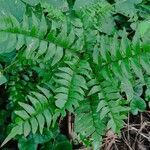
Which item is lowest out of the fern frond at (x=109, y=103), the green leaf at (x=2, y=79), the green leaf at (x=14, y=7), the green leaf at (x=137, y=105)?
the fern frond at (x=109, y=103)

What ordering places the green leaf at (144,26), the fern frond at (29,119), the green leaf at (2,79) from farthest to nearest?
the green leaf at (144,26) → the green leaf at (2,79) → the fern frond at (29,119)

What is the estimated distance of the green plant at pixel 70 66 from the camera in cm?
165

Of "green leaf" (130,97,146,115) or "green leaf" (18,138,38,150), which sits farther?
"green leaf" (130,97,146,115)

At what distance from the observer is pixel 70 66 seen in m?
1.74

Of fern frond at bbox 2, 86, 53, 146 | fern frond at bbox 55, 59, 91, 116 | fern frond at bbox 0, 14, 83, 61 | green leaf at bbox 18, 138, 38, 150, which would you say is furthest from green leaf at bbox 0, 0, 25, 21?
green leaf at bbox 18, 138, 38, 150

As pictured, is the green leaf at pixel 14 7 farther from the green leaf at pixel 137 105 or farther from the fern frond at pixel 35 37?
the green leaf at pixel 137 105

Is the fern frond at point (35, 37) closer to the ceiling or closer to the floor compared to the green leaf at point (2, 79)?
closer to the ceiling

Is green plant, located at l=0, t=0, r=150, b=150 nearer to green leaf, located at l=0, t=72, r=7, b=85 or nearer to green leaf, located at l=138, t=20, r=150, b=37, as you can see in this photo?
green leaf, located at l=0, t=72, r=7, b=85

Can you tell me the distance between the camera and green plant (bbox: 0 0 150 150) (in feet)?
5.40

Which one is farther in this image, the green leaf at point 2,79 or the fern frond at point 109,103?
the green leaf at point 2,79

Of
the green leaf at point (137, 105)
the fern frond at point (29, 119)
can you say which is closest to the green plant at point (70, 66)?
the fern frond at point (29, 119)

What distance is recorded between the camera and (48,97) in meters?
1.71

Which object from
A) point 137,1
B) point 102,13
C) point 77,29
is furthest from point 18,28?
point 137,1

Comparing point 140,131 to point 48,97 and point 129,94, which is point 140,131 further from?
point 48,97
